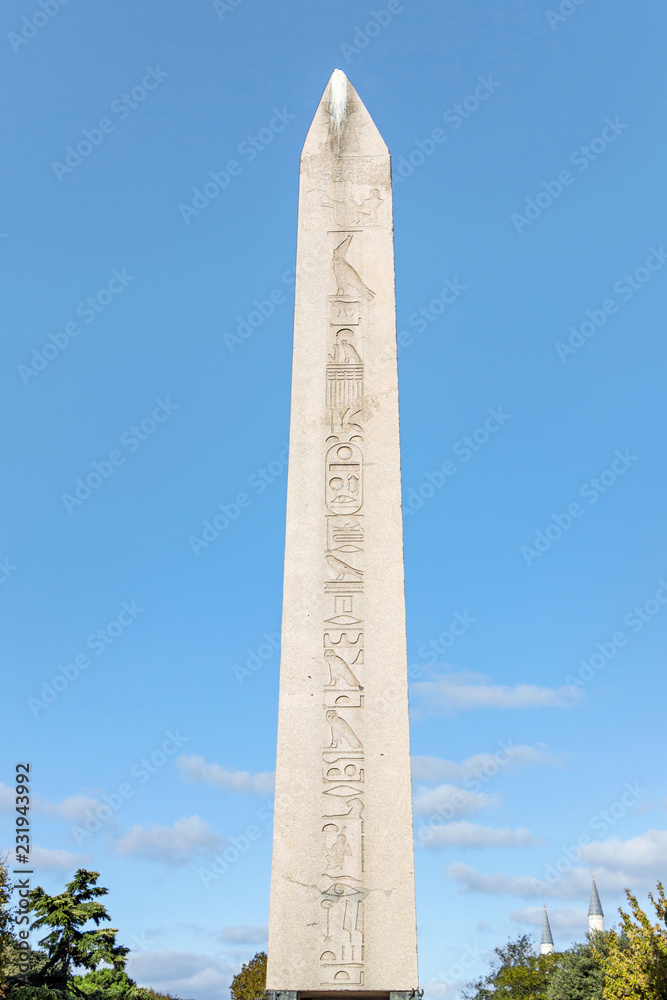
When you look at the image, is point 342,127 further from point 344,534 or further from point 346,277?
point 344,534

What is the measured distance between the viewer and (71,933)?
27312 millimetres

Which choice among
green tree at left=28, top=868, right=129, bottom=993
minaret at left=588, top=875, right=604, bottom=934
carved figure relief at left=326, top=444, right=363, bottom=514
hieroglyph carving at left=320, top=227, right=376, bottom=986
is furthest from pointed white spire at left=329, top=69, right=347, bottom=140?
minaret at left=588, top=875, right=604, bottom=934

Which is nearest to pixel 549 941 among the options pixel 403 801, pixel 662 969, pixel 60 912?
pixel 60 912

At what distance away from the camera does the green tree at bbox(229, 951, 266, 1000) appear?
38.2 meters

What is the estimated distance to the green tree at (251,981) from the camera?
38.2 metres

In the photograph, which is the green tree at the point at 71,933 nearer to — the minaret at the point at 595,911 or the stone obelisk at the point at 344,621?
the stone obelisk at the point at 344,621

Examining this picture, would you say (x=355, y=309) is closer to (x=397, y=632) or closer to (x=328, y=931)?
(x=397, y=632)

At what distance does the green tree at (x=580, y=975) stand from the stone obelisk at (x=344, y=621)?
31334 millimetres

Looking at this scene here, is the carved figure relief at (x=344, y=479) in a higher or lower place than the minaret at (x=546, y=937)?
lower

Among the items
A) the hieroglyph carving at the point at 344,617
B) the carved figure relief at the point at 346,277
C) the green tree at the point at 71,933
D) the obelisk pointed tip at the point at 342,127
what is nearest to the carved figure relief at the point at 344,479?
the hieroglyph carving at the point at 344,617

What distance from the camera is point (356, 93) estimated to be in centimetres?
863

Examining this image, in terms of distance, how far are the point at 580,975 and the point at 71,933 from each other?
18.9m

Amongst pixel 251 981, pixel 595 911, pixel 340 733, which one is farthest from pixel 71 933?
pixel 595 911

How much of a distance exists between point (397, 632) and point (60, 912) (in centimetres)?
2407
